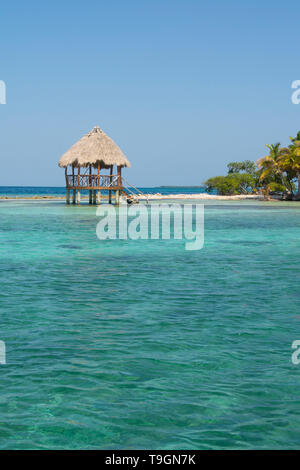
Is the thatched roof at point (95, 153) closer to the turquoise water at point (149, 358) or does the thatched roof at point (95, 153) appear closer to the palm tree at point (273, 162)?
the palm tree at point (273, 162)

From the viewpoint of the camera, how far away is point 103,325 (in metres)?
6.31

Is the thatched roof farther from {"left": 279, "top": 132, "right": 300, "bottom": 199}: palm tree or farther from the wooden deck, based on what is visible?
{"left": 279, "top": 132, "right": 300, "bottom": 199}: palm tree

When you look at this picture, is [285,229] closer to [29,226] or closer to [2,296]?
[29,226]

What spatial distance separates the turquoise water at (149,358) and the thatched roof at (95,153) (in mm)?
27273

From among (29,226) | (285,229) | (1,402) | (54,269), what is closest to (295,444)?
(1,402)

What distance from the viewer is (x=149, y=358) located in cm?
517

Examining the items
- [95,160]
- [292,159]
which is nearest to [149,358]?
[95,160]

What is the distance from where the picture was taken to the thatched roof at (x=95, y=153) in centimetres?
3728

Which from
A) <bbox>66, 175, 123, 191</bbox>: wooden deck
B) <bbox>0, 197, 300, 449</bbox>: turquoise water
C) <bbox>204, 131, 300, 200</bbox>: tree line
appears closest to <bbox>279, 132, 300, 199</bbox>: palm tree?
<bbox>204, 131, 300, 200</bbox>: tree line

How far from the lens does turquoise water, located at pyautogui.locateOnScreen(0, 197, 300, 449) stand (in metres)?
3.78

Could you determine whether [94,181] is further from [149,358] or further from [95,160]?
[149,358]

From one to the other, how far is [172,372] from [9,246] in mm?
10665

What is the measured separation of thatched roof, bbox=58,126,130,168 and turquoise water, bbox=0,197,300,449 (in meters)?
27.3

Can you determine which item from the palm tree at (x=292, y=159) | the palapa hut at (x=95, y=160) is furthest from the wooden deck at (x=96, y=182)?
the palm tree at (x=292, y=159)
